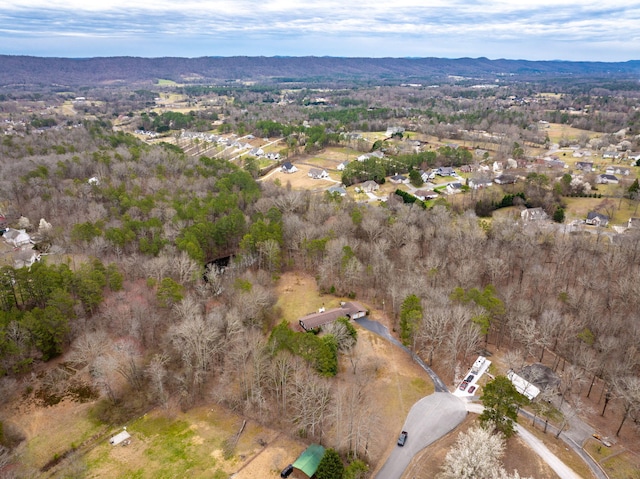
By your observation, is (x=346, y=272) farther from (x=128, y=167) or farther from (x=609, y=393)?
(x=128, y=167)

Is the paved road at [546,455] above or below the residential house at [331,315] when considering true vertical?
below

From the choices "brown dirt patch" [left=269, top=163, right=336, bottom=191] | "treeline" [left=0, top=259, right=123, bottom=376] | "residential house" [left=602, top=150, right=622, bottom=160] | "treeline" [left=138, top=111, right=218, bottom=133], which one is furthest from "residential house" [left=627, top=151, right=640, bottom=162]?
"treeline" [left=138, top=111, right=218, bottom=133]

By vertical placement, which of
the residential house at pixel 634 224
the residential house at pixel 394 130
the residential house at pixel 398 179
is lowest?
the residential house at pixel 634 224

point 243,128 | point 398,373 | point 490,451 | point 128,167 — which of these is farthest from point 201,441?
point 243,128

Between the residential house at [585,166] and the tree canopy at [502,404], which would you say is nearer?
the tree canopy at [502,404]

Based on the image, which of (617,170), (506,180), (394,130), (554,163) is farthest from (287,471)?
(394,130)

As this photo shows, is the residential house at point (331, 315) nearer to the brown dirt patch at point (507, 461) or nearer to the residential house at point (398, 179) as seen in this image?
the brown dirt patch at point (507, 461)

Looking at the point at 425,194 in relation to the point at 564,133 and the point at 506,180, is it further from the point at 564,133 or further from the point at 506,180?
the point at 564,133

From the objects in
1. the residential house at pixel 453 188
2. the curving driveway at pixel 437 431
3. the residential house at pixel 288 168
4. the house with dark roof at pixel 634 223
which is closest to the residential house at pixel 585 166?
the residential house at pixel 453 188
